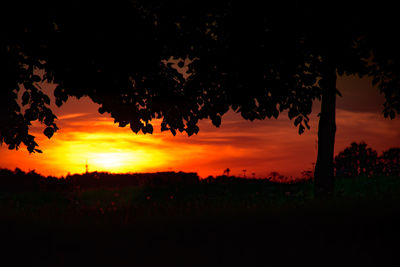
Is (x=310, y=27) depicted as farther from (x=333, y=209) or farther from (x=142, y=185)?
(x=142, y=185)

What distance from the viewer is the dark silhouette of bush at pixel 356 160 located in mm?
27953

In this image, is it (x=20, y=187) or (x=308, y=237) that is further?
(x=20, y=187)

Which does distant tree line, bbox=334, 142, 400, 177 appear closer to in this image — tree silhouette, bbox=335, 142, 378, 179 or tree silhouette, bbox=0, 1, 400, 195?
tree silhouette, bbox=335, 142, 378, 179

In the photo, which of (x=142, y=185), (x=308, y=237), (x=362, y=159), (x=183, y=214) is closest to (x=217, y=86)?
(x=183, y=214)

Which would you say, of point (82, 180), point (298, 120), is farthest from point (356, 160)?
point (298, 120)

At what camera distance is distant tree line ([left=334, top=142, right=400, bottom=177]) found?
26.6 metres

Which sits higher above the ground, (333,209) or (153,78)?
(153,78)

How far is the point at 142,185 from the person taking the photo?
2448cm

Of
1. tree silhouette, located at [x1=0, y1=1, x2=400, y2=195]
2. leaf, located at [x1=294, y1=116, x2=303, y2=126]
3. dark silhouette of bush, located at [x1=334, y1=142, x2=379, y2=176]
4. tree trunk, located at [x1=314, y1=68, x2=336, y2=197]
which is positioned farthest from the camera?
dark silhouette of bush, located at [x1=334, y1=142, x2=379, y2=176]

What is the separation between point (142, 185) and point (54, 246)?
1634 cm

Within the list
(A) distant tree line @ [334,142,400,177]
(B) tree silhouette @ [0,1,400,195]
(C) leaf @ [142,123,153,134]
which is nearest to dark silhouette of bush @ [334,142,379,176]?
(A) distant tree line @ [334,142,400,177]

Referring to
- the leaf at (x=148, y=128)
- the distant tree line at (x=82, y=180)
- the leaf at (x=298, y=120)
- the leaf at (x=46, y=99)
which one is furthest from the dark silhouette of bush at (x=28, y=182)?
the leaf at (x=148, y=128)

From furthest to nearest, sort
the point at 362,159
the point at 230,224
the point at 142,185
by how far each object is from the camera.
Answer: the point at 362,159, the point at 142,185, the point at 230,224

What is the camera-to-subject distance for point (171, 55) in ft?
34.3
